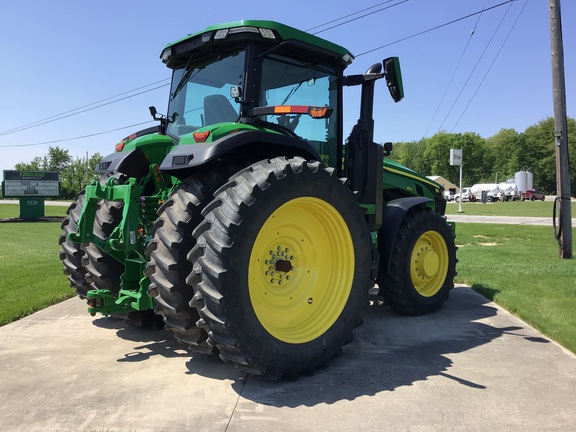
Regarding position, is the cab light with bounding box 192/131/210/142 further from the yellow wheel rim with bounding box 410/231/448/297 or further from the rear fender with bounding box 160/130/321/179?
the yellow wheel rim with bounding box 410/231/448/297

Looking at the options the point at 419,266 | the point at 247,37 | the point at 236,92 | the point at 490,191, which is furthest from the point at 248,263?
the point at 490,191

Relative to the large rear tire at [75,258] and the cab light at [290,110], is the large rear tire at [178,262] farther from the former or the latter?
the large rear tire at [75,258]

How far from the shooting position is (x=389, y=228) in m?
5.28

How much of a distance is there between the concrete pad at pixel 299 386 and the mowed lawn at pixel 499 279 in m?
0.58

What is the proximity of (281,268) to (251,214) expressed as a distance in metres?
0.64

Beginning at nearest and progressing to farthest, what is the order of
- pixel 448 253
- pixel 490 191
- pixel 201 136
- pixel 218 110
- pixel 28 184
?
1. pixel 201 136
2. pixel 218 110
3. pixel 448 253
4. pixel 28 184
5. pixel 490 191

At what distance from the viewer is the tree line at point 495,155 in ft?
286

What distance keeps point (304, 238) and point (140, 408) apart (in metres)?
1.77

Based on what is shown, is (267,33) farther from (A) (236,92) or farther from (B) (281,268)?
(B) (281,268)

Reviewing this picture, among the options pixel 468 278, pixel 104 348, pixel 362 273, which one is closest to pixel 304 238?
pixel 362 273

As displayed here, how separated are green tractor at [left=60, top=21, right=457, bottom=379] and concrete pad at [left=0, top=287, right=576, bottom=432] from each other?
28 centimetres

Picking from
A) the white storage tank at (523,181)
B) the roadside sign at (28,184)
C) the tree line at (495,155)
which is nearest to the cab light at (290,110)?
the roadside sign at (28,184)

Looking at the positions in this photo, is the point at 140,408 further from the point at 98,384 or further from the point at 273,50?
the point at 273,50

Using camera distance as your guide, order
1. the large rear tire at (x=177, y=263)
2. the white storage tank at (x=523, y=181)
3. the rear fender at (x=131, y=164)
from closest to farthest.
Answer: the large rear tire at (x=177, y=263) → the rear fender at (x=131, y=164) → the white storage tank at (x=523, y=181)
